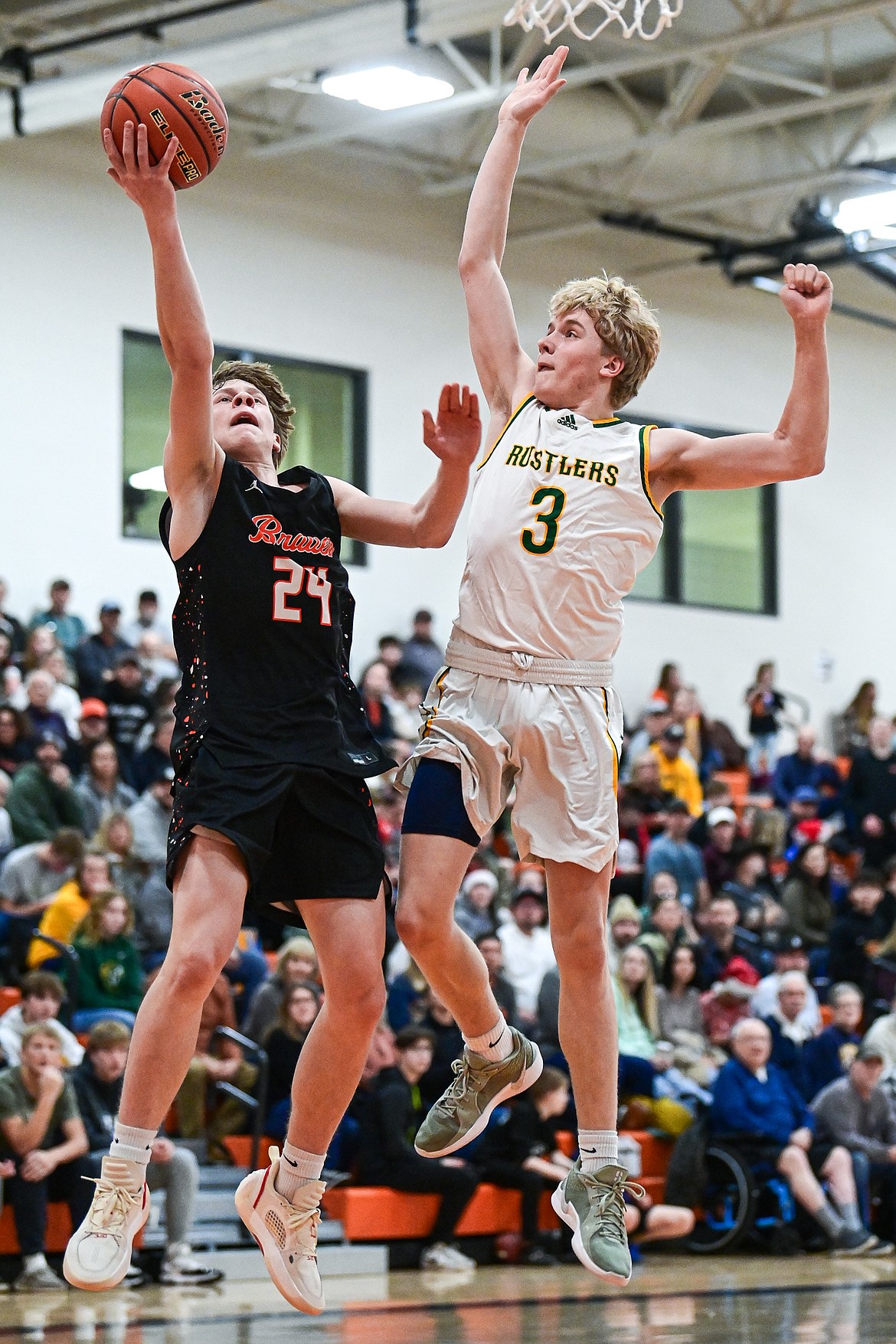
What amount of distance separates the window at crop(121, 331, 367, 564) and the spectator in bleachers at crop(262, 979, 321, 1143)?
7.05m

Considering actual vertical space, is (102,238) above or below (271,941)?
above

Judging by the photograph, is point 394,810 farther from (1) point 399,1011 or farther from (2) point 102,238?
(2) point 102,238

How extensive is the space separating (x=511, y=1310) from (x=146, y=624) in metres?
8.65

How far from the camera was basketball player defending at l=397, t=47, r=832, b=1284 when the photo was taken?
5.39 meters

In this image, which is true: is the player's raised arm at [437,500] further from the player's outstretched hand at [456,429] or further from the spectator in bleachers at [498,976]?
the spectator in bleachers at [498,976]

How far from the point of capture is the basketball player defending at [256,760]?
16.1 feet

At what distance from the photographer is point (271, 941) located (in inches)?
547

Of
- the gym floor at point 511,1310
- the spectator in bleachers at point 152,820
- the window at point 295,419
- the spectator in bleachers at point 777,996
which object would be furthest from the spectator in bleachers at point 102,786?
the spectator in bleachers at point 777,996

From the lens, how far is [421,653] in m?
18.1

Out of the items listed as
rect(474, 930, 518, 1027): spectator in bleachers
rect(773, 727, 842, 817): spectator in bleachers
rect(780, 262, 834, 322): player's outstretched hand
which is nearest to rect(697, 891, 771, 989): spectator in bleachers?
rect(474, 930, 518, 1027): spectator in bleachers

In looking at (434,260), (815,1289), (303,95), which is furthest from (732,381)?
(815,1289)

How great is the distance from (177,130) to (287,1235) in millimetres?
2983

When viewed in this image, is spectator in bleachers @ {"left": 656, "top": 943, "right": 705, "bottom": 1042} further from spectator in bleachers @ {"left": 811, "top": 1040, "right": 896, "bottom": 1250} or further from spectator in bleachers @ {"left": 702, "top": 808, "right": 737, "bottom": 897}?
spectator in bleachers @ {"left": 702, "top": 808, "right": 737, "bottom": 897}

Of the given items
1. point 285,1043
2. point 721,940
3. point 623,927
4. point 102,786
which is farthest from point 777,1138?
point 102,786
